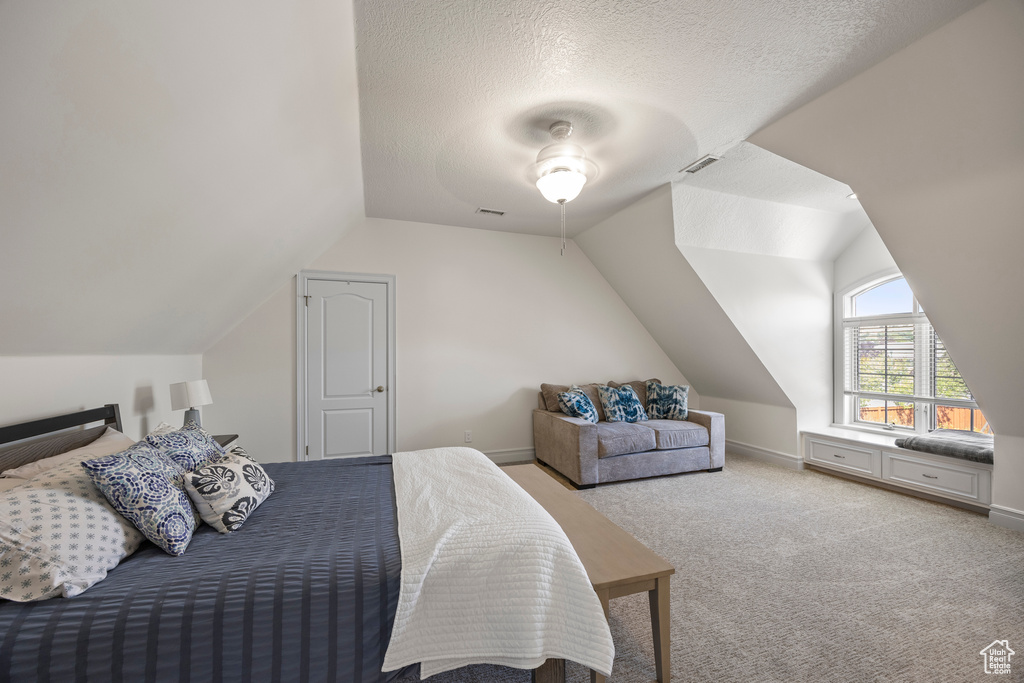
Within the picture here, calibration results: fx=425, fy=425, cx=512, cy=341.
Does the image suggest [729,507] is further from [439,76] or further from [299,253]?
[299,253]

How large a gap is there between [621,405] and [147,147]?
4.17 metres

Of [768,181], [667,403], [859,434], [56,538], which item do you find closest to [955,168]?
[768,181]

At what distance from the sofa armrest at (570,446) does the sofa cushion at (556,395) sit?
13 centimetres

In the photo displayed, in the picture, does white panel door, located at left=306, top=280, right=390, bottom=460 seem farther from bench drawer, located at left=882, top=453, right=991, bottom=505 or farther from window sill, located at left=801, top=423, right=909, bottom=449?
bench drawer, located at left=882, top=453, right=991, bottom=505

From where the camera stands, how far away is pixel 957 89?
1860 millimetres

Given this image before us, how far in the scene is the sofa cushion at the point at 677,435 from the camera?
4.14 m

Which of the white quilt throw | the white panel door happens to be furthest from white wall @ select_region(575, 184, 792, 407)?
the white quilt throw

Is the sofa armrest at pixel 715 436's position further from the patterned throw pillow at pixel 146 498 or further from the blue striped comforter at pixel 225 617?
the patterned throw pillow at pixel 146 498

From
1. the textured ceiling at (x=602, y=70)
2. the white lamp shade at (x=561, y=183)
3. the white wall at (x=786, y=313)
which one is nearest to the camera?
the textured ceiling at (x=602, y=70)

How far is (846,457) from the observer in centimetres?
396

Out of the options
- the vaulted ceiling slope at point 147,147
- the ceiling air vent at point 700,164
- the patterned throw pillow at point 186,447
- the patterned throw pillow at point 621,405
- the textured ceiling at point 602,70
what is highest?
the textured ceiling at point 602,70

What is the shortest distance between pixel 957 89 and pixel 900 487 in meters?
3.21

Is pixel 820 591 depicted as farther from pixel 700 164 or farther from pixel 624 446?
pixel 700 164

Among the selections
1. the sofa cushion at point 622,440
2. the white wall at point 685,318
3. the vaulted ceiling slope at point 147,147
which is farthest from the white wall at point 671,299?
the vaulted ceiling slope at point 147,147
